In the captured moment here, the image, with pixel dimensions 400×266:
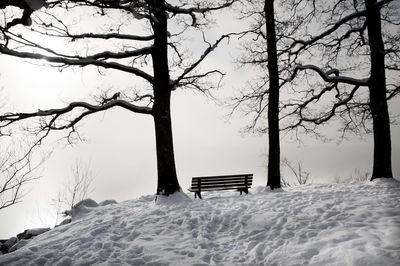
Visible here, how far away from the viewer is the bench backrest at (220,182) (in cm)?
1170

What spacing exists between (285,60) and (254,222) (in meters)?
8.02

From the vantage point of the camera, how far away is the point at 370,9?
11742 mm

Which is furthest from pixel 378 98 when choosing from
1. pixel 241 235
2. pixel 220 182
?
pixel 241 235

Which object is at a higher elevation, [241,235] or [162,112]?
[162,112]

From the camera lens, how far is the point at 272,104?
12.5m

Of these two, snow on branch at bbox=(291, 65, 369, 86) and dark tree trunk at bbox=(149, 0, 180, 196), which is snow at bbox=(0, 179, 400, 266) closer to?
dark tree trunk at bbox=(149, 0, 180, 196)

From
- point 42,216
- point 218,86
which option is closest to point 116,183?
point 42,216

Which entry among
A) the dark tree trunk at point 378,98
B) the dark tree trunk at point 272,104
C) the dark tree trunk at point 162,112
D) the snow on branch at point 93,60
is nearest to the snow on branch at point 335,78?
the dark tree trunk at point 378,98

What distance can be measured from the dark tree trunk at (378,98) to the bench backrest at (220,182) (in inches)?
184

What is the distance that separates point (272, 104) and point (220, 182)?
145 inches

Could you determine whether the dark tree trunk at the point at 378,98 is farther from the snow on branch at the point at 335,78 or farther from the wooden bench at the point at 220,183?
the wooden bench at the point at 220,183

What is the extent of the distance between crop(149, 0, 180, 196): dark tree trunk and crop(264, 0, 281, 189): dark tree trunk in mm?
3861

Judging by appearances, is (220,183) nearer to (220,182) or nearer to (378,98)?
(220,182)

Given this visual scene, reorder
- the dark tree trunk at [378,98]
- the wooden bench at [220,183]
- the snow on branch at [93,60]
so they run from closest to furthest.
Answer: the snow on branch at [93,60]
the dark tree trunk at [378,98]
the wooden bench at [220,183]
